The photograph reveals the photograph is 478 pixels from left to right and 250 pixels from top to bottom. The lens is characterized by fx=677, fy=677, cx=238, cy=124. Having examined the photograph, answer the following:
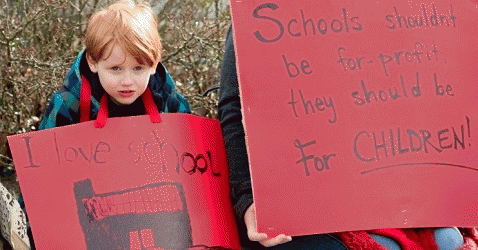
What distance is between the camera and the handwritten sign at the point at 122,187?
1.78 meters

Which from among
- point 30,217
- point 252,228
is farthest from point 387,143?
point 30,217

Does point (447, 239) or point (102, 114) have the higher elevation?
point (102, 114)

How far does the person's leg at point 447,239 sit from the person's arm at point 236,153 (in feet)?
1.40

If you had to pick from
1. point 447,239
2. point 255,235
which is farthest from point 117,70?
point 447,239

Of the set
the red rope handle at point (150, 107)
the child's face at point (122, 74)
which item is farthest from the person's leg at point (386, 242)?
the child's face at point (122, 74)

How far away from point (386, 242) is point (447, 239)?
0.57ft

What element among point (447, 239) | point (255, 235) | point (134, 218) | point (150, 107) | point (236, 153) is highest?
point (150, 107)

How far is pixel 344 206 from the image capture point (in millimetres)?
1778

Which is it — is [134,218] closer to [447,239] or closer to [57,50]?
[447,239]

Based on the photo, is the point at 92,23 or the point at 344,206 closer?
the point at 344,206

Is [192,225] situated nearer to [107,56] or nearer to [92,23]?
[107,56]

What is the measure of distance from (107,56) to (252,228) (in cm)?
63

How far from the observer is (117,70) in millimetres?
1950

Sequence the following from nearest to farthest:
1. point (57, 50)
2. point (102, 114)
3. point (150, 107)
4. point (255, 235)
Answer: point (255, 235), point (102, 114), point (150, 107), point (57, 50)
